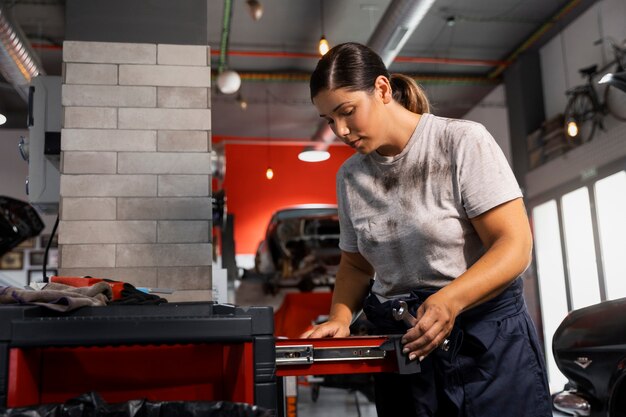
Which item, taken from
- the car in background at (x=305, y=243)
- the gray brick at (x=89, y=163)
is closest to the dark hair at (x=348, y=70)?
the gray brick at (x=89, y=163)

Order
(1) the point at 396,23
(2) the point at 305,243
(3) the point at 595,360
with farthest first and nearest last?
1. (2) the point at 305,243
2. (1) the point at 396,23
3. (3) the point at 595,360

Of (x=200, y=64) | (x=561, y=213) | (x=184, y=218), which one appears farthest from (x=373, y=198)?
(x=561, y=213)

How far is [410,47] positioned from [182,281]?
6928 millimetres

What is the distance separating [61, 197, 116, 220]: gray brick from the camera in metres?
2.84

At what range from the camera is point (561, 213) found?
817 cm

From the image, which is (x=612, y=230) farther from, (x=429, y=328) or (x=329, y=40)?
(x=429, y=328)

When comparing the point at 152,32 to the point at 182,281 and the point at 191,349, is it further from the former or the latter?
the point at 191,349

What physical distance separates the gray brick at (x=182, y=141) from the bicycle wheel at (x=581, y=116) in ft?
18.0

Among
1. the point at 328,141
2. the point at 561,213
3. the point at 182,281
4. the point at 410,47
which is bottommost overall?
the point at 182,281

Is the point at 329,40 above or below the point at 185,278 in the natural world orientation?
above

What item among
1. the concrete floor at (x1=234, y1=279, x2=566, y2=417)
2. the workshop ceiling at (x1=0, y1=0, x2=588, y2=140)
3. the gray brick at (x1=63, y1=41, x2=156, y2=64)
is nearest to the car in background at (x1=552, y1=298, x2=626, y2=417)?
the gray brick at (x1=63, y1=41, x2=156, y2=64)

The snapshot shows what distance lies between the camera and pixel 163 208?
2.91 m

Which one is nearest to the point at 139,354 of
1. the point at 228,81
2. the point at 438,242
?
the point at 438,242

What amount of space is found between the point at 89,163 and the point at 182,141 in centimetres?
41
